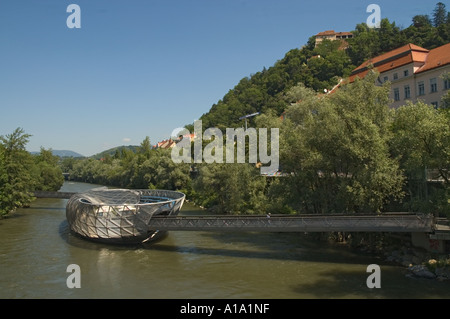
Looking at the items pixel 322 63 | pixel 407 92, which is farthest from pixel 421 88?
pixel 322 63

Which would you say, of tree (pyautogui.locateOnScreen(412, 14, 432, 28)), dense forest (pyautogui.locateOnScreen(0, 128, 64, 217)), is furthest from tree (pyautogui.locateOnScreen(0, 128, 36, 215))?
tree (pyautogui.locateOnScreen(412, 14, 432, 28))

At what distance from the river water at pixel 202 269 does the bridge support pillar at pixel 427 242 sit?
2.58 meters

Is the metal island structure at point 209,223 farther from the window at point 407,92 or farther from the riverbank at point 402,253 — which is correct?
the window at point 407,92

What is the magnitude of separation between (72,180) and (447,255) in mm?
131427

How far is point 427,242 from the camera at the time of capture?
21.4m

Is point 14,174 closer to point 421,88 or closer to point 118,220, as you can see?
point 118,220

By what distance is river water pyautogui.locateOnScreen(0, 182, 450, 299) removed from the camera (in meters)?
17.8

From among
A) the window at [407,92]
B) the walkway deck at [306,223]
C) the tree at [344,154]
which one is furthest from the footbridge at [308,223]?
the window at [407,92]

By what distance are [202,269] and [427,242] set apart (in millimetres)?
14013

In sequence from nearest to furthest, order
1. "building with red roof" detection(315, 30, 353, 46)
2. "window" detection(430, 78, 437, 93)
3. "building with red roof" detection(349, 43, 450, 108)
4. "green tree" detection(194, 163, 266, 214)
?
"green tree" detection(194, 163, 266, 214) < "building with red roof" detection(349, 43, 450, 108) < "window" detection(430, 78, 437, 93) < "building with red roof" detection(315, 30, 353, 46)

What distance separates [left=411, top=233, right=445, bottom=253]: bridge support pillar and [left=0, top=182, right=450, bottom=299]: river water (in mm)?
2577

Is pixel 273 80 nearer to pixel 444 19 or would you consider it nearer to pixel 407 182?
pixel 444 19

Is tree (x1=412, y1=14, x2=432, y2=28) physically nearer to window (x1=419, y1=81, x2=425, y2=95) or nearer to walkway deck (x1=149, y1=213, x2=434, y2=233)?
window (x1=419, y1=81, x2=425, y2=95)
